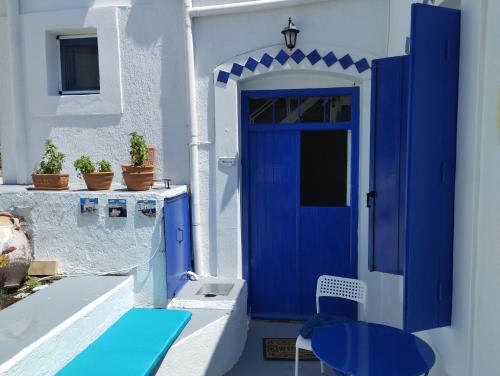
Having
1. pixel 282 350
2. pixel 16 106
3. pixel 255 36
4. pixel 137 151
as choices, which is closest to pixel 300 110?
pixel 255 36

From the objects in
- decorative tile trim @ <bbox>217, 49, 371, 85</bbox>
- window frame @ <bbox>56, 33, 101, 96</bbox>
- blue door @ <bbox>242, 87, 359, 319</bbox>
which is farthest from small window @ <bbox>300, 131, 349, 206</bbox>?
window frame @ <bbox>56, 33, 101, 96</bbox>

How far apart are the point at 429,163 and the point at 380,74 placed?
118 cm

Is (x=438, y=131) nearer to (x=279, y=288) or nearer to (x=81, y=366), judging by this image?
(x=81, y=366)

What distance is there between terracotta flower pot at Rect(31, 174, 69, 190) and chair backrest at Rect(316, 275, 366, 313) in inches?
115

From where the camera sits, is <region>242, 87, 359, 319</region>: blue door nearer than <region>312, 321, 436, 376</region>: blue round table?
No

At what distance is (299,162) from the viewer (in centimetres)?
471

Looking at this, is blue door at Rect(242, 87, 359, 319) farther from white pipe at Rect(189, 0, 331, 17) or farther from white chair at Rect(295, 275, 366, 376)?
white pipe at Rect(189, 0, 331, 17)

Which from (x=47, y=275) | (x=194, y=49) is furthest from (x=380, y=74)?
(x=47, y=275)

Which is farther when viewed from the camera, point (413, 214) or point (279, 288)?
point (279, 288)

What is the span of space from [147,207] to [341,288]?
206cm

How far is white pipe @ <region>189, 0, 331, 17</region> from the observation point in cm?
429

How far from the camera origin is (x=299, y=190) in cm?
475

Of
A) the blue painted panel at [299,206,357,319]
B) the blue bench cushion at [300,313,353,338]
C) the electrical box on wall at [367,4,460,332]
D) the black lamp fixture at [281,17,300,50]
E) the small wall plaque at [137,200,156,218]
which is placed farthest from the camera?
the blue painted panel at [299,206,357,319]

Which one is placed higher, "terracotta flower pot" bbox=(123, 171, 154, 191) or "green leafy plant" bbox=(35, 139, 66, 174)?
"green leafy plant" bbox=(35, 139, 66, 174)
